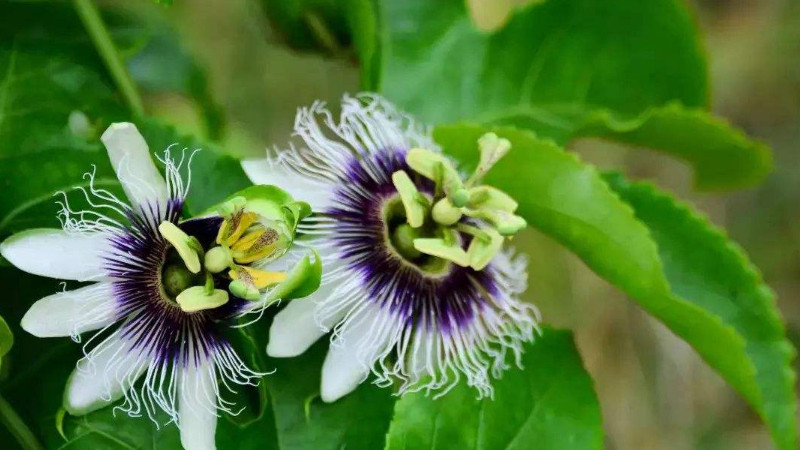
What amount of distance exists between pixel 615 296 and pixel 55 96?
1759mm

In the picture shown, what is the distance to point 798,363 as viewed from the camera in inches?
97.4

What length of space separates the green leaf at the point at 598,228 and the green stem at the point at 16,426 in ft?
1.61

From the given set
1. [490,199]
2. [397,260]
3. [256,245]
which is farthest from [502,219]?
[256,245]

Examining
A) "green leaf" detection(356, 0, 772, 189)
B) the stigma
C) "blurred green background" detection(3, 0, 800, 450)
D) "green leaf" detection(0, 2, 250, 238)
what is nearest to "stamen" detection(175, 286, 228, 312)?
the stigma

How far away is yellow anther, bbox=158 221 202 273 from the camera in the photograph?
69 cm

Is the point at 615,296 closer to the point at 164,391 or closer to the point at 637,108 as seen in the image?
the point at 637,108

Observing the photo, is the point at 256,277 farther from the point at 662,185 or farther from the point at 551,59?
the point at 662,185

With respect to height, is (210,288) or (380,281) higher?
(380,281)

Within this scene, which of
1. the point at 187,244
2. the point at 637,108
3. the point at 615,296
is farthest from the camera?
the point at 615,296

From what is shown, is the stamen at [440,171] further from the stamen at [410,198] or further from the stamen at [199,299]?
the stamen at [199,299]

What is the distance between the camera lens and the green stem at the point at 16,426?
754 mm

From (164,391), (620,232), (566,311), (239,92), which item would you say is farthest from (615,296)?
(164,391)

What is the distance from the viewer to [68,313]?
0.71m

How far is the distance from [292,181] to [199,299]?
0.17 metres
